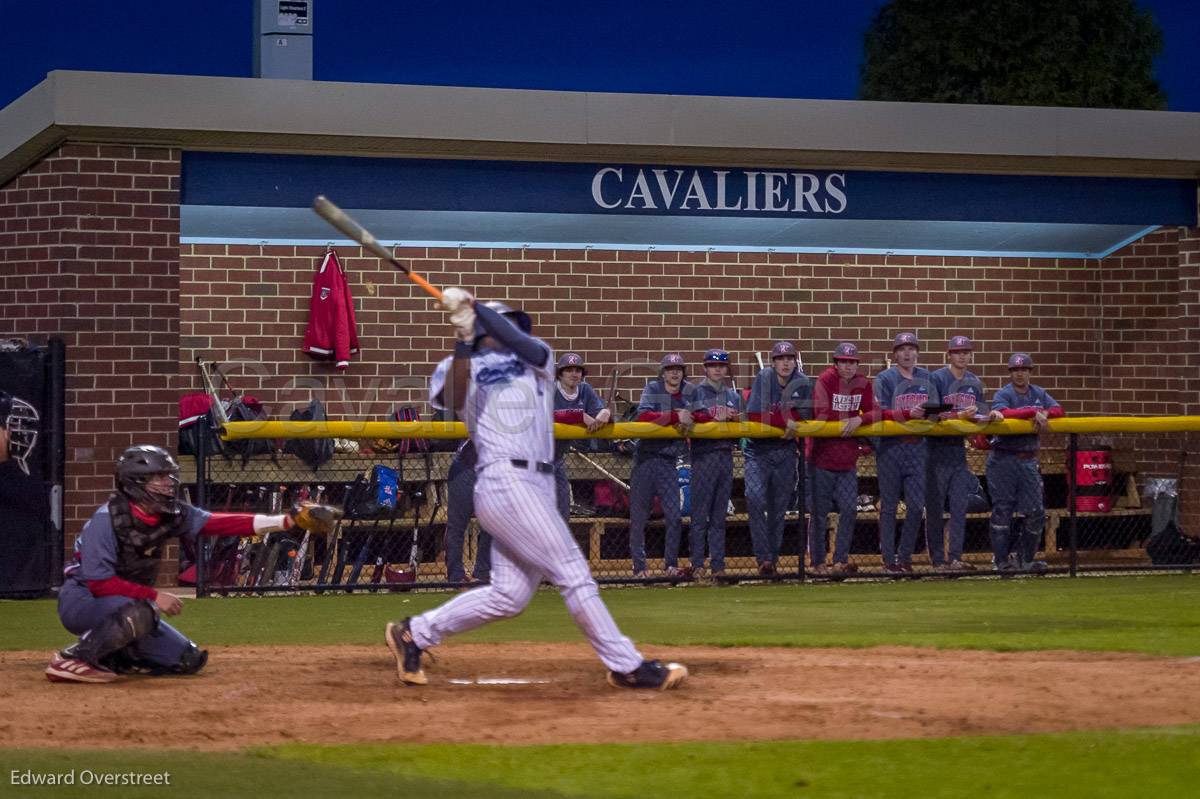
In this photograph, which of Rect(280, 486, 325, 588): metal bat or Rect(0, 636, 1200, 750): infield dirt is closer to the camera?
Rect(0, 636, 1200, 750): infield dirt

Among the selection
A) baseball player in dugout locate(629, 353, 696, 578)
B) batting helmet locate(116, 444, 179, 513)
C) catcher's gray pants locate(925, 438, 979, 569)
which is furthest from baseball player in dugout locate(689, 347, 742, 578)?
batting helmet locate(116, 444, 179, 513)

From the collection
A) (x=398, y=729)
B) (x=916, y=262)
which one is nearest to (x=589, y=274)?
(x=916, y=262)

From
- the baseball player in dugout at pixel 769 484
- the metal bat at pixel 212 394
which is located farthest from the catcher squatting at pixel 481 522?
the metal bat at pixel 212 394

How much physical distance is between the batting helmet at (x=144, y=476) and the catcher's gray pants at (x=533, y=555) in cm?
154

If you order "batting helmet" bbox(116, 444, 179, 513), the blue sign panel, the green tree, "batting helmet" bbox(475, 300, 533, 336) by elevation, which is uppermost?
the green tree

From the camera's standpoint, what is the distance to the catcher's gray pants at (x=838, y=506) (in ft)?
42.0

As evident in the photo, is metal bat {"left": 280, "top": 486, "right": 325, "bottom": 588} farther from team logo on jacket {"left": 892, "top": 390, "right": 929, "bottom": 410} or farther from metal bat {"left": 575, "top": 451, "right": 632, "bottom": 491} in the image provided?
team logo on jacket {"left": 892, "top": 390, "right": 929, "bottom": 410}

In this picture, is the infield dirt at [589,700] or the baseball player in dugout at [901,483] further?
the baseball player in dugout at [901,483]

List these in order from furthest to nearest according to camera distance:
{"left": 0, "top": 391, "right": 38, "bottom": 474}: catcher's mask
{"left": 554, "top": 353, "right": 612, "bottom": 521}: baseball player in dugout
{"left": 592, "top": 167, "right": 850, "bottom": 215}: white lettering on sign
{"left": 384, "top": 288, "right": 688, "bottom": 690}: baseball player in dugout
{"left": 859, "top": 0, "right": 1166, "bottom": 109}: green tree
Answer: {"left": 859, "top": 0, "right": 1166, "bottom": 109}: green tree
{"left": 592, "top": 167, "right": 850, "bottom": 215}: white lettering on sign
{"left": 554, "top": 353, "right": 612, "bottom": 521}: baseball player in dugout
{"left": 0, "top": 391, "right": 38, "bottom": 474}: catcher's mask
{"left": 384, "top": 288, "right": 688, "bottom": 690}: baseball player in dugout

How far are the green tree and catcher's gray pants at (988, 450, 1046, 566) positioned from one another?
22.2m

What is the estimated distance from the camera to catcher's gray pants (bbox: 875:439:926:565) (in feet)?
42.6

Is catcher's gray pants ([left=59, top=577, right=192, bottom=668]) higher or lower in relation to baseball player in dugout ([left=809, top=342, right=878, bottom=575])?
lower

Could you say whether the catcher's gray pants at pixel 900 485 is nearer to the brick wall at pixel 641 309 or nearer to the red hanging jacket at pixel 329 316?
the brick wall at pixel 641 309

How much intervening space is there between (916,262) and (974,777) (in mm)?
12081
